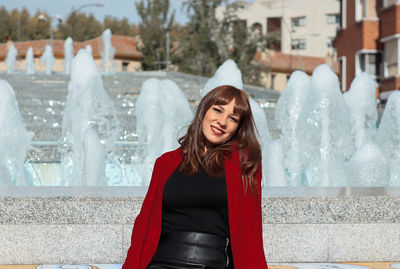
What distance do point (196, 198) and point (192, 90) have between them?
1401 centimetres

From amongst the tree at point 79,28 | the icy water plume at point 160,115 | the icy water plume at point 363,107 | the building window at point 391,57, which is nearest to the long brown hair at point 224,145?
the icy water plume at point 160,115

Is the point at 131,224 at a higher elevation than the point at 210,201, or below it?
below

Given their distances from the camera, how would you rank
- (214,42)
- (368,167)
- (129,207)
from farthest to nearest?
(214,42), (368,167), (129,207)

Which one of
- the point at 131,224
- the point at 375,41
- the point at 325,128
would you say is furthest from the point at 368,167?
the point at 375,41

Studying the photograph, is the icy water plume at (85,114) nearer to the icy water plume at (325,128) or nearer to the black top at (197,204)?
the icy water plume at (325,128)

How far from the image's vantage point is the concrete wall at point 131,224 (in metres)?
4.17

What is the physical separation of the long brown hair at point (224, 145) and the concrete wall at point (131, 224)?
1451mm

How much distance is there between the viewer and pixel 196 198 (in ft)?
8.91

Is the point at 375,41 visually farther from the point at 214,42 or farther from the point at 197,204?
the point at 197,204

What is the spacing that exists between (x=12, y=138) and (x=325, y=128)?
173 inches

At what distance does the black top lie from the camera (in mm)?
2715

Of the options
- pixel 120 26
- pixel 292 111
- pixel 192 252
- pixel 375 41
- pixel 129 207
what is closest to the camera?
pixel 192 252

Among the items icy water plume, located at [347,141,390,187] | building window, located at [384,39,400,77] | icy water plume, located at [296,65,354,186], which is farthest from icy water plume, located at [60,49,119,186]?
building window, located at [384,39,400,77]

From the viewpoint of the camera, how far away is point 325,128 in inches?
367
